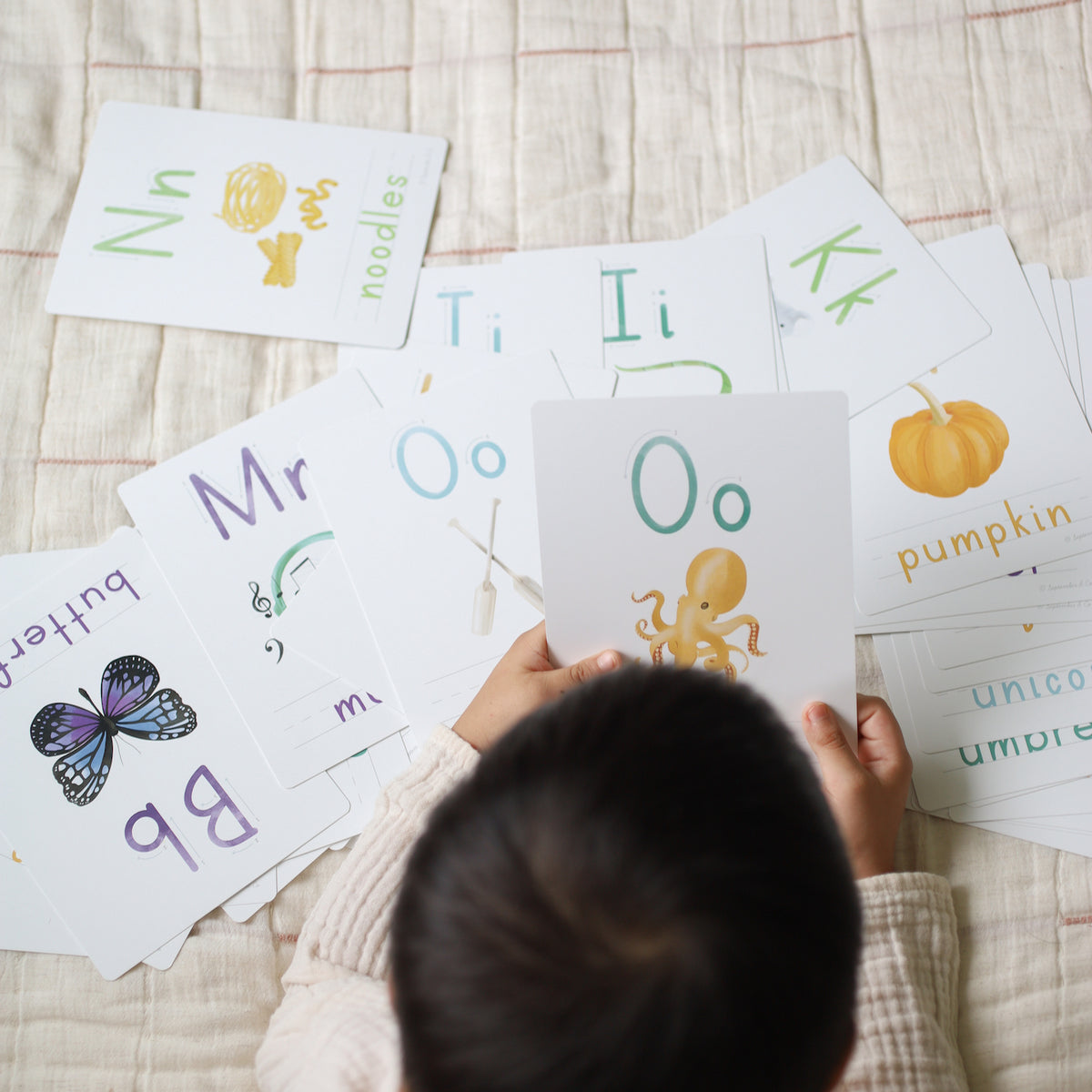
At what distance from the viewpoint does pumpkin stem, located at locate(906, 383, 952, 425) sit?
73cm

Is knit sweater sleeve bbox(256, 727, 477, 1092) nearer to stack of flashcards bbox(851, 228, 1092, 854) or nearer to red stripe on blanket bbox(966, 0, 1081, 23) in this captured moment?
stack of flashcards bbox(851, 228, 1092, 854)

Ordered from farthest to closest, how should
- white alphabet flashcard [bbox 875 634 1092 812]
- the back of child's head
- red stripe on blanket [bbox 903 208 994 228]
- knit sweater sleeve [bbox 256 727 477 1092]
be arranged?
red stripe on blanket [bbox 903 208 994 228] → white alphabet flashcard [bbox 875 634 1092 812] → knit sweater sleeve [bbox 256 727 477 1092] → the back of child's head

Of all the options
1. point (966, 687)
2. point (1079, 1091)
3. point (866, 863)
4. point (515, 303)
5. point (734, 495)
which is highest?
point (515, 303)

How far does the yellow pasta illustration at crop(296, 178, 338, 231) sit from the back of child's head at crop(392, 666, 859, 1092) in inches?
23.5

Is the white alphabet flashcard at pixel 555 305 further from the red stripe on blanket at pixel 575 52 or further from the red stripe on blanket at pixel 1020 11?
the red stripe on blanket at pixel 1020 11

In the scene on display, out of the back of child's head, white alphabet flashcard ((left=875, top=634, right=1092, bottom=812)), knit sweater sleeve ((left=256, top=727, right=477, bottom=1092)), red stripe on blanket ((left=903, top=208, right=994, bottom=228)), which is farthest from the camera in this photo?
red stripe on blanket ((left=903, top=208, right=994, bottom=228))

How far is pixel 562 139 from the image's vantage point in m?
0.82

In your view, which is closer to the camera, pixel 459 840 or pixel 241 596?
pixel 459 840

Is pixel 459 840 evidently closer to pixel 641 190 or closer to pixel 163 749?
pixel 163 749

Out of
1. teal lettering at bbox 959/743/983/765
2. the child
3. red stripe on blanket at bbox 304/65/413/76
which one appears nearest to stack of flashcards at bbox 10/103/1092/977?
teal lettering at bbox 959/743/983/765

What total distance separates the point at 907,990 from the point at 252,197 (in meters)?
0.83

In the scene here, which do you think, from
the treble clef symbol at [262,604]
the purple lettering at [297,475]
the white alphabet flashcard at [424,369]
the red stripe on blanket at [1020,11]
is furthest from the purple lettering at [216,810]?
the red stripe on blanket at [1020,11]

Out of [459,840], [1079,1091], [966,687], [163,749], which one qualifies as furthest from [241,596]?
→ [1079,1091]

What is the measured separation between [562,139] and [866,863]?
663 mm
